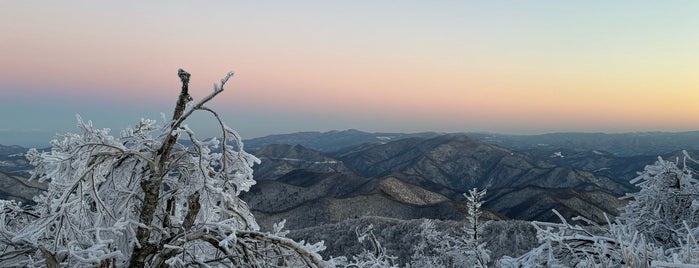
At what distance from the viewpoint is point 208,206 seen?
450 centimetres

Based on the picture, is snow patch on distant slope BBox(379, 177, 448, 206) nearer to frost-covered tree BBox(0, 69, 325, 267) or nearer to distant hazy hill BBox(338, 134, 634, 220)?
distant hazy hill BBox(338, 134, 634, 220)

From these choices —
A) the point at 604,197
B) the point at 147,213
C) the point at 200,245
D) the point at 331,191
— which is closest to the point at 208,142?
the point at 147,213

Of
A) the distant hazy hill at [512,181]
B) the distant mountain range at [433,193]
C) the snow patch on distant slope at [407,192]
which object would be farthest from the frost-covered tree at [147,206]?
the snow patch on distant slope at [407,192]

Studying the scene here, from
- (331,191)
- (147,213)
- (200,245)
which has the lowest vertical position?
(331,191)

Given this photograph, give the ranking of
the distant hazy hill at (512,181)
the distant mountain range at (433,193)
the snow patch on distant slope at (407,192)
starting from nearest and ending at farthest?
the distant mountain range at (433,193) → the distant hazy hill at (512,181) → the snow patch on distant slope at (407,192)

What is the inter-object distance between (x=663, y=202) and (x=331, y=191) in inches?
3875

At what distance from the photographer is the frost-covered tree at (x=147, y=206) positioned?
401 cm

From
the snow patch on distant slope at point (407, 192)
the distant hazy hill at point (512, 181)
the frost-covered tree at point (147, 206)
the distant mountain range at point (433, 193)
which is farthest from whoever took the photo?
the snow patch on distant slope at point (407, 192)

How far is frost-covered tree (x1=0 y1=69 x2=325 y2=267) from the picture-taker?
4.01 metres

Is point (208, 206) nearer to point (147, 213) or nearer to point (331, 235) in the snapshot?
point (147, 213)

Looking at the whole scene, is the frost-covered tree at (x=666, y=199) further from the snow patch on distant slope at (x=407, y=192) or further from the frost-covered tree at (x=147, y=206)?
the snow patch on distant slope at (x=407, y=192)

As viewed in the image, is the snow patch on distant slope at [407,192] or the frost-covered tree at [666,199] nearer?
the frost-covered tree at [666,199]

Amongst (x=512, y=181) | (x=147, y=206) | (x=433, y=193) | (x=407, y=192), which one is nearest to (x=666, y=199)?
(x=147, y=206)

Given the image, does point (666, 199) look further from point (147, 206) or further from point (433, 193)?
point (433, 193)
